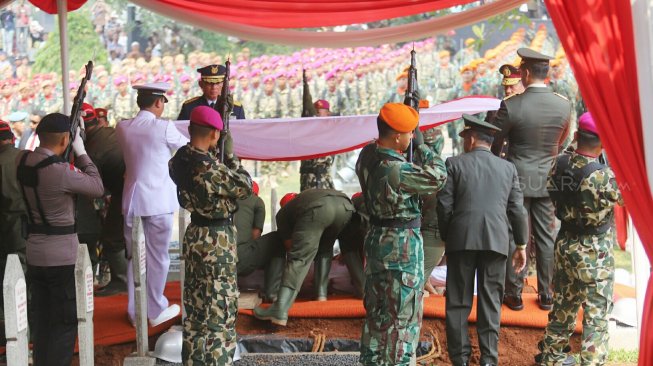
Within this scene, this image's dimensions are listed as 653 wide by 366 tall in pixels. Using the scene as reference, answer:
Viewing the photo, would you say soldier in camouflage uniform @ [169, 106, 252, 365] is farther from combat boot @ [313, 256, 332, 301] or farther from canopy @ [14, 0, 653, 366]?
canopy @ [14, 0, 653, 366]

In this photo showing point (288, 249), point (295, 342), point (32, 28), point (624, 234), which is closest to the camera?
point (295, 342)

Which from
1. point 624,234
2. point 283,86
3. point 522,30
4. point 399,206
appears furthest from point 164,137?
point 522,30

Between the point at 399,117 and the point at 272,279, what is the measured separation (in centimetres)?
216

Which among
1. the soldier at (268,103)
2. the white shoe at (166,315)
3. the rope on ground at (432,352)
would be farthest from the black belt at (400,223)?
the soldier at (268,103)

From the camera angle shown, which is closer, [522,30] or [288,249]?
[288,249]

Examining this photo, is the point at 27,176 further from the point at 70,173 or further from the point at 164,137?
the point at 164,137

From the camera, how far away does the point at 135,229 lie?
19.7ft

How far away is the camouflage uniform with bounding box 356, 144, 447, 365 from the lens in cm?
523

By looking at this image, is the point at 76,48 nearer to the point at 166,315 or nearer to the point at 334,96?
the point at 334,96

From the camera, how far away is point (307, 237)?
6.61 m

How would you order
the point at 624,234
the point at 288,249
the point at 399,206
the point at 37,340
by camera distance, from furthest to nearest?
the point at 624,234 < the point at 288,249 < the point at 37,340 < the point at 399,206

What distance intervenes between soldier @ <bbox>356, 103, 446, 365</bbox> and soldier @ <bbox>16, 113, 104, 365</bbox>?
5.57 feet

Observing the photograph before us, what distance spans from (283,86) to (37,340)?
872 centimetres

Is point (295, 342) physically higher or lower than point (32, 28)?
A: lower
